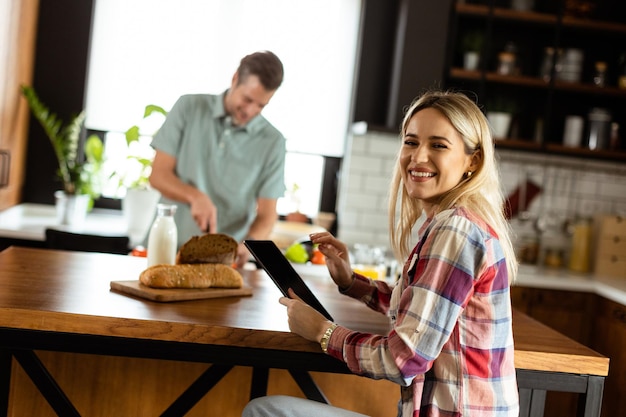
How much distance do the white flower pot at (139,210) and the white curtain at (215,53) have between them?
2.48ft

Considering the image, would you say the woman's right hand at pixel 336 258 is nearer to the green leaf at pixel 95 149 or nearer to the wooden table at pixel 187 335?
the wooden table at pixel 187 335

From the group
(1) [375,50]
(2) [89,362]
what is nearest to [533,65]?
(1) [375,50]

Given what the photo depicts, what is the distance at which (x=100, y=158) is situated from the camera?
513 centimetres

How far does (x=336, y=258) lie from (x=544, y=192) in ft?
11.6

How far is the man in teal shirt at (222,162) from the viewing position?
10.9ft

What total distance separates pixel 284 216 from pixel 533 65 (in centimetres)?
202

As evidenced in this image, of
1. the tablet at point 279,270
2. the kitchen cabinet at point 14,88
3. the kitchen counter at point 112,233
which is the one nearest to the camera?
the tablet at point 279,270

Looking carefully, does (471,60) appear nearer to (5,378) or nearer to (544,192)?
(544,192)

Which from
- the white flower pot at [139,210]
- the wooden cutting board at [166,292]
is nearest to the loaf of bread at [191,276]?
the wooden cutting board at [166,292]

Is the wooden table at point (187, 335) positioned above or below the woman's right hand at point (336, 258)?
below

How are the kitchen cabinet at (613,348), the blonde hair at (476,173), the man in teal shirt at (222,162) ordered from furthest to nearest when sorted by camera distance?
the kitchen cabinet at (613,348)
the man in teal shirt at (222,162)
the blonde hair at (476,173)

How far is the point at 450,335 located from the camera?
172 cm

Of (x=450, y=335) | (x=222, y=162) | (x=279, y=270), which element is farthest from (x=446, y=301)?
(x=222, y=162)

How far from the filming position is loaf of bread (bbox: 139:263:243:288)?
2225mm
